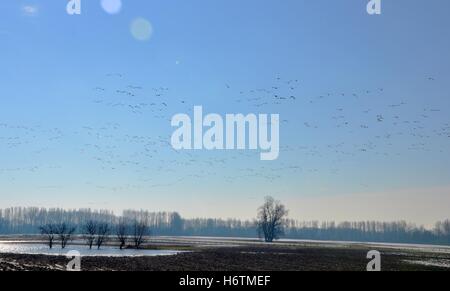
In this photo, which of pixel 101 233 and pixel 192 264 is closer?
pixel 192 264

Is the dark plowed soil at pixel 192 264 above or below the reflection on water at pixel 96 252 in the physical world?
above

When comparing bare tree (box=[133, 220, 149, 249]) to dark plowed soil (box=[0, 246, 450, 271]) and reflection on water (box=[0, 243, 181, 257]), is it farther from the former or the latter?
dark plowed soil (box=[0, 246, 450, 271])

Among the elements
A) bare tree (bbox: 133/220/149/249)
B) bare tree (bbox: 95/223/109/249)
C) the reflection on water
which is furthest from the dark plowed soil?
bare tree (bbox: 95/223/109/249)

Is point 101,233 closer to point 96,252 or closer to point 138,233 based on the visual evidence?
point 138,233

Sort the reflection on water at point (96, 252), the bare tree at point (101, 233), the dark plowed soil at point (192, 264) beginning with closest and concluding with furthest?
the dark plowed soil at point (192, 264), the reflection on water at point (96, 252), the bare tree at point (101, 233)
